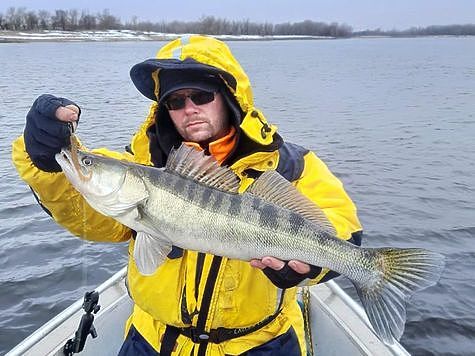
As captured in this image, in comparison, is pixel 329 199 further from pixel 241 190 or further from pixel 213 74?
pixel 213 74

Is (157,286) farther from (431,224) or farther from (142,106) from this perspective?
(142,106)

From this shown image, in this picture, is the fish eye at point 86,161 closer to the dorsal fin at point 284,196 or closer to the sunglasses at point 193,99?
the dorsal fin at point 284,196

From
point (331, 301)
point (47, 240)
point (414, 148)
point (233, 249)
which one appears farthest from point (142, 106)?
point (233, 249)

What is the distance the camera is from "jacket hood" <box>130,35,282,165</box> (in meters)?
3.44

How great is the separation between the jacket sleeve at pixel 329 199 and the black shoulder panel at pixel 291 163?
0.10 ft

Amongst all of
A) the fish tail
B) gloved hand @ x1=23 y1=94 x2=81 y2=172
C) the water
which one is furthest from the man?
the water

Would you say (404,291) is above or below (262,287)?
above

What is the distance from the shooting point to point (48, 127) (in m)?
2.84

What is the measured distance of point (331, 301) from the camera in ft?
15.8

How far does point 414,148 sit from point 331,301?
39.7 feet

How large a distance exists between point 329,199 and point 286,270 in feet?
2.05

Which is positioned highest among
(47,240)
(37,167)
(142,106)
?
(37,167)

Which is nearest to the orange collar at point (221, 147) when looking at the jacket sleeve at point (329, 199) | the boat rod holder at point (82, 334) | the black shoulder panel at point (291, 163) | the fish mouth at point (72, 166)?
the black shoulder panel at point (291, 163)

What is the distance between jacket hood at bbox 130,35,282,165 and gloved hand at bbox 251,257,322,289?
0.86 m
